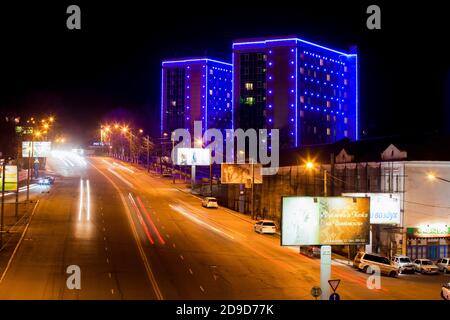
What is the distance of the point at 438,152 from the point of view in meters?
53.2

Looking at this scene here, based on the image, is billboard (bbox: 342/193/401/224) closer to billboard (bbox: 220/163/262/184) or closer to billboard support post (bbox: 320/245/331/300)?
billboard support post (bbox: 320/245/331/300)

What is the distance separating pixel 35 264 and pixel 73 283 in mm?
7267

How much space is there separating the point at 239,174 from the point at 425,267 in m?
33.2

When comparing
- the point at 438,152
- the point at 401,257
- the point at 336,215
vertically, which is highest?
the point at 438,152

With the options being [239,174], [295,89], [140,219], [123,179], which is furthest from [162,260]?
[295,89]

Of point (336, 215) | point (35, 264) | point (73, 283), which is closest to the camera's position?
point (336, 215)

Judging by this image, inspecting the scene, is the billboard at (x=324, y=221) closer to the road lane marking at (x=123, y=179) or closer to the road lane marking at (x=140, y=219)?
the road lane marking at (x=140, y=219)

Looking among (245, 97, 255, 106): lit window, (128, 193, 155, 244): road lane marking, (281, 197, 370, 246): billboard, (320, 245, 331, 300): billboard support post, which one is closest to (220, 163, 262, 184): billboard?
(128, 193, 155, 244): road lane marking

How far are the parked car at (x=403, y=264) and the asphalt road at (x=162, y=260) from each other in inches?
58.7

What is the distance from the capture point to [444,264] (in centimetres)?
4803

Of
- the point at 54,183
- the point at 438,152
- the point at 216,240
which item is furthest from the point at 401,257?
the point at 54,183

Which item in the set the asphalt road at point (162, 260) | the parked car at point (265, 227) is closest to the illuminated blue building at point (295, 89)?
the asphalt road at point (162, 260)

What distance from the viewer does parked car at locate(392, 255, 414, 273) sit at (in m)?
45.4
